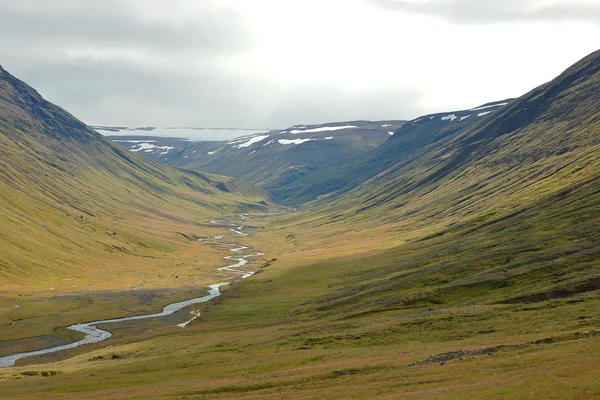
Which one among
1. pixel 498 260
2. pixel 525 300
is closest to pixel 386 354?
pixel 525 300

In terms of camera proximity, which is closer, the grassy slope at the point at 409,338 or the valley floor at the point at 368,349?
the valley floor at the point at 368,349

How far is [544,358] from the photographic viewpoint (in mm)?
48094

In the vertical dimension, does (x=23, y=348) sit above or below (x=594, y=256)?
below

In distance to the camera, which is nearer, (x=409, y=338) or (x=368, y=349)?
(x=368, y=349)

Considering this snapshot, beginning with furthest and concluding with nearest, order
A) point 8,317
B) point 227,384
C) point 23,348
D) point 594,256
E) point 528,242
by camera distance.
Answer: point 8,317 → point 528,242 → point 23,348 → point 594,256 → point 227,384

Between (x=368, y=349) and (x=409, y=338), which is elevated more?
(x=368, y=349)

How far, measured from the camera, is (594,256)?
9956 centimetres

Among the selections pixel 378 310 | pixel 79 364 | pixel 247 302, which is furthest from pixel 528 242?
pixel 79 364

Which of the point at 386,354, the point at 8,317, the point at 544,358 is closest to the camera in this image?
the point at 544,358

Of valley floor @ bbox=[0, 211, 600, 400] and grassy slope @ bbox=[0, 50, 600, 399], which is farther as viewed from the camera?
grassy slope @ bbox=[0, 50, 600, 399]

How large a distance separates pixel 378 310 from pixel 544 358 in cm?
5710

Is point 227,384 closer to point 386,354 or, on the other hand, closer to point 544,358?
point 386,354

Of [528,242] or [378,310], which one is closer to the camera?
[378,310]

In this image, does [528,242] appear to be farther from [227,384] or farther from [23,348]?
[23,348]
